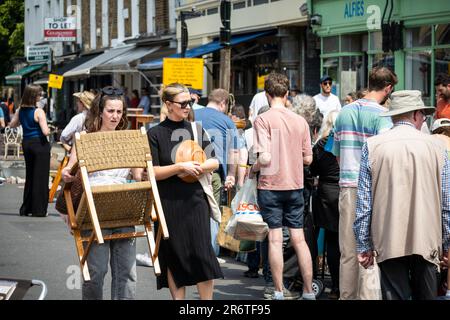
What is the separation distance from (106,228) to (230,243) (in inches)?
160

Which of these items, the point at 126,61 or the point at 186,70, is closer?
the point at 186,70

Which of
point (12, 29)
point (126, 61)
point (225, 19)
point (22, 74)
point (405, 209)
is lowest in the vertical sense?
point (405, 209)

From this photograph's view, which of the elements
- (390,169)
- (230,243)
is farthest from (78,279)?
(390,169)

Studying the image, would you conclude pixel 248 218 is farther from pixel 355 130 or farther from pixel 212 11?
pixel 212 11

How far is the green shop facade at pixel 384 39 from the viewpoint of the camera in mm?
18969

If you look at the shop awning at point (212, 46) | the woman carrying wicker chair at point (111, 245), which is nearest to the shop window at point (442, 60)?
the shop awning at point (212, 46)

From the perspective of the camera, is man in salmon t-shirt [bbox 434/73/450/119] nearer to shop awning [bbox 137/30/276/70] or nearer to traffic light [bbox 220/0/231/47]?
traffic light [bbox 220/0/231/47]

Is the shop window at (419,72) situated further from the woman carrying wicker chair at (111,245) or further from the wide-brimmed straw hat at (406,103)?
the wide-brimmed straw hat at (406,103)

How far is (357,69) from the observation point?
2216cm

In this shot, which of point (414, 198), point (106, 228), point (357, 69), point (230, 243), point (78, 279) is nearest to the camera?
point (414, 198)

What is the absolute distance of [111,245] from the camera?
7098mm

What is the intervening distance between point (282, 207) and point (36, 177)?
7.34 metres

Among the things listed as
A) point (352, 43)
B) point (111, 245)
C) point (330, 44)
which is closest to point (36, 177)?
point (111, 245)
